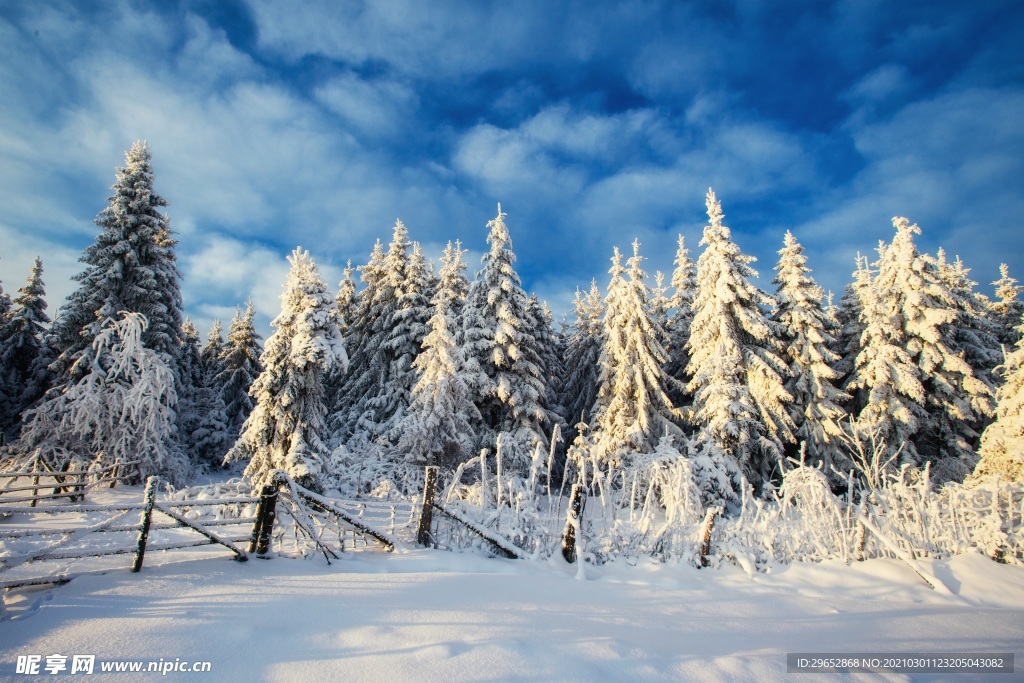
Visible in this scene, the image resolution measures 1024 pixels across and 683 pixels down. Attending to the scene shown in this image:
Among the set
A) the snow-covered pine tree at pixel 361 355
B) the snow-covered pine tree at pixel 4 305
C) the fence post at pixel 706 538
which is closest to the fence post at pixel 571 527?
the fence post at pixel 706 538

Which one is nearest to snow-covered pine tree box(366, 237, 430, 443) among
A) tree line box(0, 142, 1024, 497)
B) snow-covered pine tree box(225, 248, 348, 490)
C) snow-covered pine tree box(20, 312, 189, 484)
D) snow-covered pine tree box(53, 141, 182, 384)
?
tree line box(0, 142, 1024, 497)

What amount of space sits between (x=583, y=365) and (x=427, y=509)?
1950 cm

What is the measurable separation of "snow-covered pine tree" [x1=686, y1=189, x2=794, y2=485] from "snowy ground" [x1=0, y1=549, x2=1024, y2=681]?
1005 cm

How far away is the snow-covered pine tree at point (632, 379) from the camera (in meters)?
20.4

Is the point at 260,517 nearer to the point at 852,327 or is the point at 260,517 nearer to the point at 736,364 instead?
the point at 736,364

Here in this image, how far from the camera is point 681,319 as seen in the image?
25.4m

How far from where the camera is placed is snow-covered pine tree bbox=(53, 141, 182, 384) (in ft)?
59.7

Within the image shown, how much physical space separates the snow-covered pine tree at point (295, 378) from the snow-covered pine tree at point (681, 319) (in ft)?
55.4

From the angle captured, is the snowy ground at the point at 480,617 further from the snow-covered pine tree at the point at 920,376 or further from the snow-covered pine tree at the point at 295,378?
the snow-covered pine tree at the point at 920,376

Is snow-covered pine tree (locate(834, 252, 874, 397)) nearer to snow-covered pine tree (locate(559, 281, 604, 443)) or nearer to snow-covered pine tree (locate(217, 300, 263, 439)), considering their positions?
snow-covered pine tree (locate(559, 281, 604, 443))

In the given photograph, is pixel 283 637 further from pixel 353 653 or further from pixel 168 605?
pixel 168 605

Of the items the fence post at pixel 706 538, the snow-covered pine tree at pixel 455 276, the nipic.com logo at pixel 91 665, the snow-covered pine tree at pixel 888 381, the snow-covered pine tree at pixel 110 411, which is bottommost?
the nipic.com logo at pixel 91 665

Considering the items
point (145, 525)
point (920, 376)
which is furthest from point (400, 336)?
point (920, 376)

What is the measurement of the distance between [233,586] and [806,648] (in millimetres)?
7232
